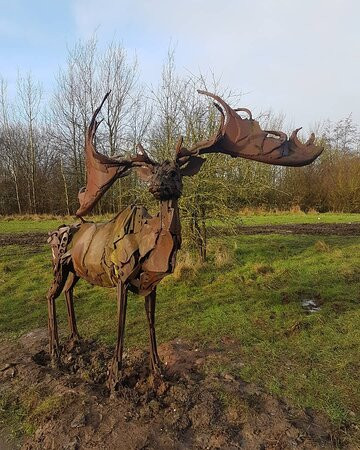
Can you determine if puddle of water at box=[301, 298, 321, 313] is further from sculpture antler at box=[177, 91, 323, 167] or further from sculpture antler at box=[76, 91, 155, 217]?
sculpture antler at box=[76, 91, 155, 217]

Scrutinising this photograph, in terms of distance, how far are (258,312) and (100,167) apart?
4.88m

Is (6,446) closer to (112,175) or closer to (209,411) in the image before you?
(209,411)

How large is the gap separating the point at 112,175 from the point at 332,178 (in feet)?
109

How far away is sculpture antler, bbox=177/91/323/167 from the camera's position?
420 cm

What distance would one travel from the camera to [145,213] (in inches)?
194

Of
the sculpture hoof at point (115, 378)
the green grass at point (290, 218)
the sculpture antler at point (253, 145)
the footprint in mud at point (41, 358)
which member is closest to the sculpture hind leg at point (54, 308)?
the footprint in mud at point (41, 358)

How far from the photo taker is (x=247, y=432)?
417cm

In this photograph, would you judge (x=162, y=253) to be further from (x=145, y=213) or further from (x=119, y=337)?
(x=119, y=337)

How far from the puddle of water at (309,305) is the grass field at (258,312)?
0.07m

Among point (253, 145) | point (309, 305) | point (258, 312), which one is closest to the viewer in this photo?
point (253, 145)

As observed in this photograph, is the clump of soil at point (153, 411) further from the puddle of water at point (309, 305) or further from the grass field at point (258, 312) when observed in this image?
the puddle of water at point (309, 305)

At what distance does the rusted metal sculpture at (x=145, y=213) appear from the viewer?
4.21 m

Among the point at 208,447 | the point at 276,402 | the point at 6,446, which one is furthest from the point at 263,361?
the point at 6,446

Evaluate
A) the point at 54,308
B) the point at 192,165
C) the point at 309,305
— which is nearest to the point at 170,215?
the point at 192,165
